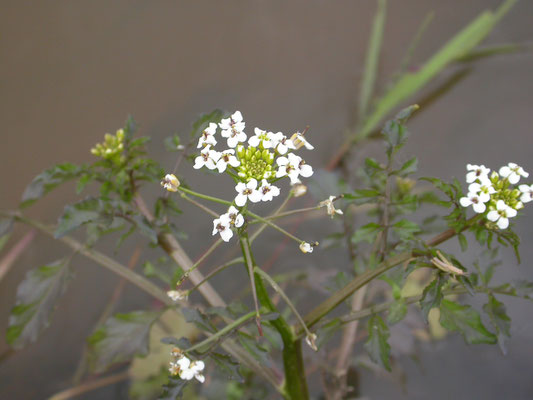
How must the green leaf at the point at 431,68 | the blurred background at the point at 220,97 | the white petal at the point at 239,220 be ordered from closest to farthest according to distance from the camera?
the white petal at the point at 239,220 → the blurred background at the point at 220,97 → the green leaf at the point at 431,68

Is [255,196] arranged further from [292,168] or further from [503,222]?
[503,222]

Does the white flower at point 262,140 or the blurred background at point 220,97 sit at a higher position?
the blurred background at point 220,97

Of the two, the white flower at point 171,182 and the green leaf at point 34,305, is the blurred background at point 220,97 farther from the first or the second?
the white flower at point 171,182

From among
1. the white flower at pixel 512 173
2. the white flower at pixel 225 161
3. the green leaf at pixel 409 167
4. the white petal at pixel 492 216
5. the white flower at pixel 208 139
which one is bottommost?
the white flower at pixel 225 161

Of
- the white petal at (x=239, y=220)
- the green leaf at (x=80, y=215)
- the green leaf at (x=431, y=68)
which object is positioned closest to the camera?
the white petal at (x=239, y=220)

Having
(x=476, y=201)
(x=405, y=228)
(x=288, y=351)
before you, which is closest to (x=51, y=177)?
(x=288, y=351)

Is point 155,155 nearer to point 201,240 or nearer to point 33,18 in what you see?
→ point 201,240

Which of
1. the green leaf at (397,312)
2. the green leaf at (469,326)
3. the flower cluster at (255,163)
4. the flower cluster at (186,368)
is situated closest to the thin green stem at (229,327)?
the flower cluster at (186,368)
